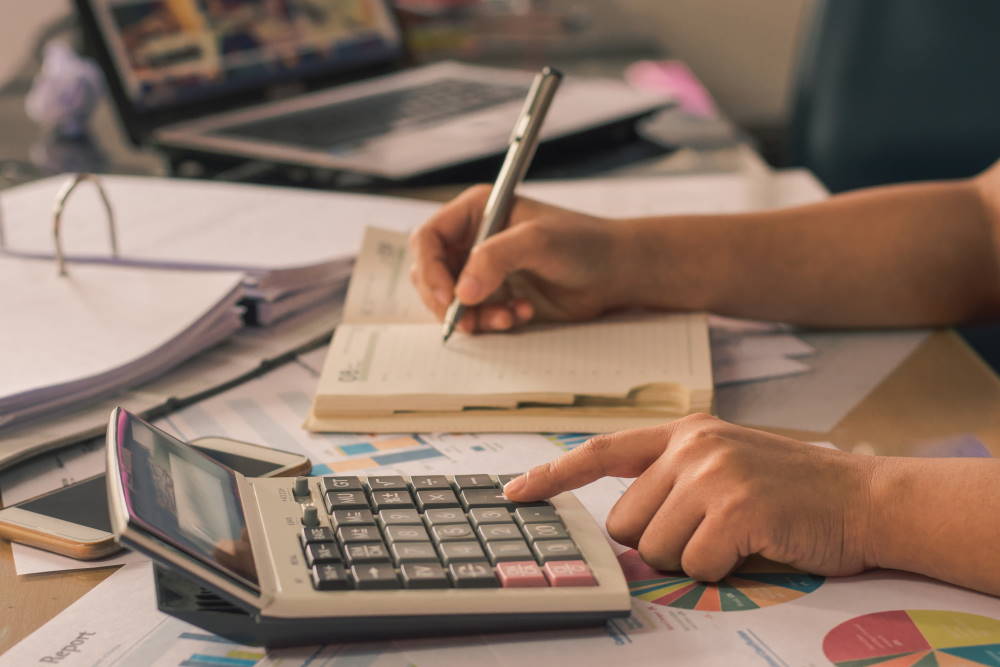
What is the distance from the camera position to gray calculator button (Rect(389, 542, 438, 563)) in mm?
472

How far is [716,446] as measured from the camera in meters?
0.52

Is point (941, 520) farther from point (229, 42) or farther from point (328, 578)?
point (229, 42)

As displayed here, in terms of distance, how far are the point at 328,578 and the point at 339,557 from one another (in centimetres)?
2

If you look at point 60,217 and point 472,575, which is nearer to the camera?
point 472,575

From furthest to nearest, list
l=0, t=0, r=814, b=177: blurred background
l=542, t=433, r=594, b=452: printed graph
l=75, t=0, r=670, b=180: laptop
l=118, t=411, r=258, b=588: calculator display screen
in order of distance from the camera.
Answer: l=0, t=0, r=814, b=177: blurred background
l=75, t=0, r=670, b=180: laptop
l=542, t=433, r=594, b=452: printed graph
l=118, t=411, r=258, b=588: calculator display screen

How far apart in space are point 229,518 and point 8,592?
0.12 metres

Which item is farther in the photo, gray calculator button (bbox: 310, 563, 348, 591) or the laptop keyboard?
the laptop keyboard

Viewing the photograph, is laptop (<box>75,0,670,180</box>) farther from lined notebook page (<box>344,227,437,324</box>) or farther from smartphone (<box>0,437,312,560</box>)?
smartphone (<box>0,437,312,560</box>)

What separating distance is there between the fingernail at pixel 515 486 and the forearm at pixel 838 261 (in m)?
0.29

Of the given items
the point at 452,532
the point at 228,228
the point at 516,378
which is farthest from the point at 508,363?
the point at 228,228

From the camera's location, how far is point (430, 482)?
540 mm

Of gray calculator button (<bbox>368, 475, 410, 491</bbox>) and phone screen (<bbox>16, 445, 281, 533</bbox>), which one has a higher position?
phone screen (<bbox>16, 445, 281, 533</bbox>)

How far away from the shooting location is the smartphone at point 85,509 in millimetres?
532

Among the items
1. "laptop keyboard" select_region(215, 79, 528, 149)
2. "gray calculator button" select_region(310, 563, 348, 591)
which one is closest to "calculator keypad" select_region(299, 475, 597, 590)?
"gray calculator button" select_region(310, 563, 348, 591)
